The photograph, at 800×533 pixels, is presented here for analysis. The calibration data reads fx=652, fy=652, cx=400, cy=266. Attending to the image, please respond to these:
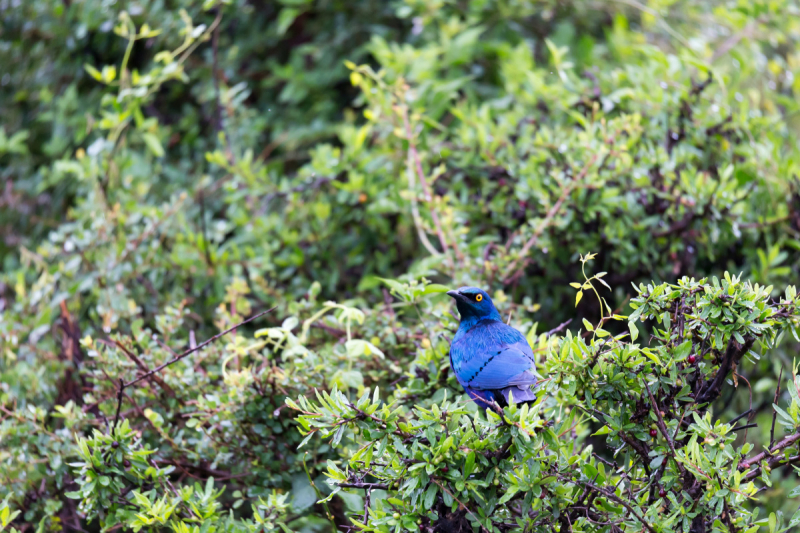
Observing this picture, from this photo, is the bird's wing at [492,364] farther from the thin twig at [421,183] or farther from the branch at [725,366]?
the thin twig at [421,183]

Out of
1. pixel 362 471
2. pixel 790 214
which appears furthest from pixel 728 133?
pixel 362 471

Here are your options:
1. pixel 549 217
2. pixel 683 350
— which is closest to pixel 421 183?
pixel 549 217

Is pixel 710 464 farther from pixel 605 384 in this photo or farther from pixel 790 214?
pixel 790 214

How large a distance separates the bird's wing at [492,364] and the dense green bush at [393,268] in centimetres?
13

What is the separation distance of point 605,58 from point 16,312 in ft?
13.4

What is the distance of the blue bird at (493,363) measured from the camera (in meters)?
2.08

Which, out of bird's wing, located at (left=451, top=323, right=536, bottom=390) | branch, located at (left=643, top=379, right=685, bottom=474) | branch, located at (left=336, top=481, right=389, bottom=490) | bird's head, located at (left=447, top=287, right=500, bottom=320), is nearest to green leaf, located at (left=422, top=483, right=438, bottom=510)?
branch, located at (left=336, top=481, right=389, bottom=490)

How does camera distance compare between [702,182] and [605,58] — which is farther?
[605,58]

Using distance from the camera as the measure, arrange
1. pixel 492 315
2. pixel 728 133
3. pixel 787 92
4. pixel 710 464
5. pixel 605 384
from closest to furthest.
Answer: pixel 710 464
pixel 605 384
pixel 492 315
pixel 728 133
pixel 787 92

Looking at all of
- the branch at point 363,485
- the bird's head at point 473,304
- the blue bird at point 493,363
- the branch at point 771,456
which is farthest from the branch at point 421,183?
the branch at point 771,456

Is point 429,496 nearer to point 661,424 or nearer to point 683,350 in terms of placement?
point 661,424

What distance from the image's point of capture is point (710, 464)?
1.62m

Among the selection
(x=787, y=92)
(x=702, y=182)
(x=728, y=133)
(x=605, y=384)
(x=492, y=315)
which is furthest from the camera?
(x=787, y=92)

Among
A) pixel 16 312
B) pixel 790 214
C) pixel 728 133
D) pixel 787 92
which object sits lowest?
pixel 787 92
